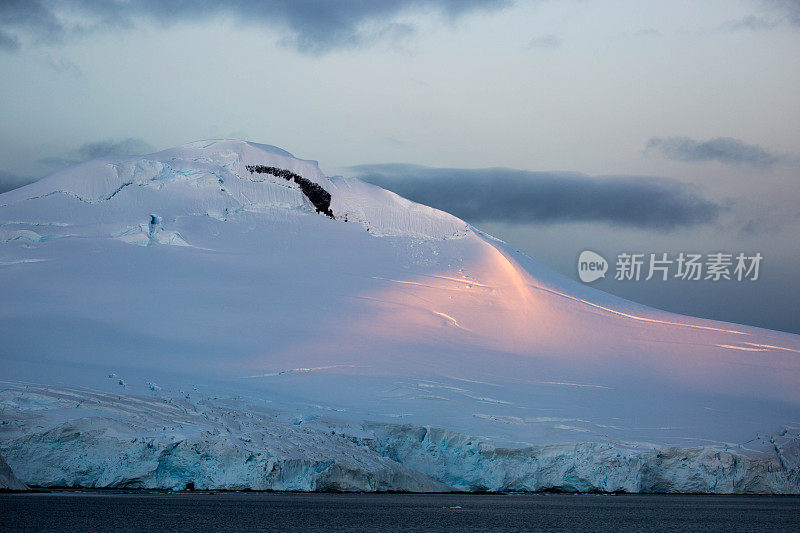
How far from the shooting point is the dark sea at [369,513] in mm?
17781

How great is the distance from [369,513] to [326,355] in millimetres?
12870

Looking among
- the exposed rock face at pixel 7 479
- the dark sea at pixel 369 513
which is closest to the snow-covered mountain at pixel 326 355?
the dark sea at pixel 369 513

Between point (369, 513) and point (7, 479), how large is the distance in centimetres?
761

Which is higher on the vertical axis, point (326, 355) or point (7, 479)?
point (326, 355)

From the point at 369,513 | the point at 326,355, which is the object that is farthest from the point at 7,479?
the point at 326,355

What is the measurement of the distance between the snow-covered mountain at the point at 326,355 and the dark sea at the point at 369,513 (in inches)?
41.3

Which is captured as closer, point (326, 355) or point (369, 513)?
point (369, 513)

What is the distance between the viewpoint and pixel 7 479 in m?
21.7

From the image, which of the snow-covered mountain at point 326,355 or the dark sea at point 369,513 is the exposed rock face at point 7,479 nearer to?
the dark sea at point 369,513

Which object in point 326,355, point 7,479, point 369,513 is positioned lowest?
point 7,479

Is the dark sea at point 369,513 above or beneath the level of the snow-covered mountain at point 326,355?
beneath

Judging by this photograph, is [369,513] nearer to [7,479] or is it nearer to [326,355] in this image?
[7,479]

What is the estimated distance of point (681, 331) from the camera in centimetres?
4109

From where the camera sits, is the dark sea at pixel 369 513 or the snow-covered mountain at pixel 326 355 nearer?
the dark sea at pixel 369 513
